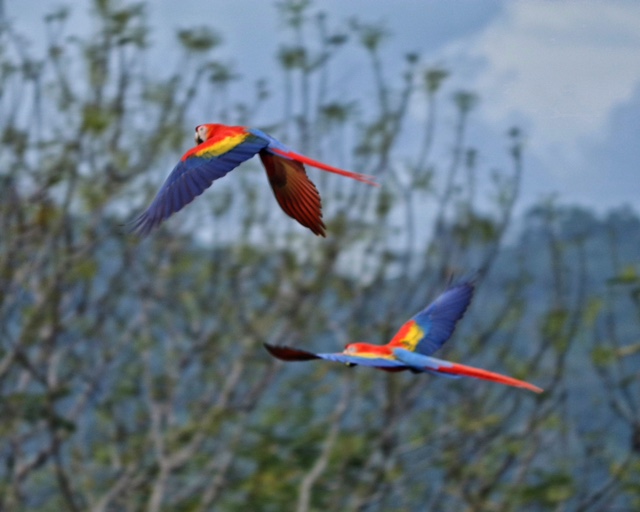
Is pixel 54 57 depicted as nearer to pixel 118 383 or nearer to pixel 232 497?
pixel 118 383

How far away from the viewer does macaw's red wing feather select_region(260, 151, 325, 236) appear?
7.04ft

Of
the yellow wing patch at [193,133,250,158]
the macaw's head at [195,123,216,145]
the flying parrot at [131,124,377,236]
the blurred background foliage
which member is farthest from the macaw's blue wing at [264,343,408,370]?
the blurred background foliage

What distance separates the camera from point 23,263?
8734mm

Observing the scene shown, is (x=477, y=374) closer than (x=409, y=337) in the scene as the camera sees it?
Yes

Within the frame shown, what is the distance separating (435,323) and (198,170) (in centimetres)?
56

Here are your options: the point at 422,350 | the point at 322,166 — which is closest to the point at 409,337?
the point at 422,350

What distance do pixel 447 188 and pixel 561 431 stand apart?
272 centimetres

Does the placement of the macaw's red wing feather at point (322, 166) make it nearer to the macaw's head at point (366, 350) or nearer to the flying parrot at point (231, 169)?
the flying parrot at point (231, 169)

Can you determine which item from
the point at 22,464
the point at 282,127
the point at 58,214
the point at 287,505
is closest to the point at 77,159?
the point at 58,214

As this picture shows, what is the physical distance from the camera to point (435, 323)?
87.6 inches

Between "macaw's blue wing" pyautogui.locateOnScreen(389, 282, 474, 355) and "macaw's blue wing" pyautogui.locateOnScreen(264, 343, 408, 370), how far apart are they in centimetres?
21

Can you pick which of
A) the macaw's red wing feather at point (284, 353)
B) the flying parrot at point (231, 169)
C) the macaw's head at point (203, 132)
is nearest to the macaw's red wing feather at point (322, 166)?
the flying parrot at point (231, 169)

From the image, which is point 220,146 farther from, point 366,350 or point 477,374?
point 477,374

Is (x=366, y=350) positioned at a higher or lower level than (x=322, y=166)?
lower
